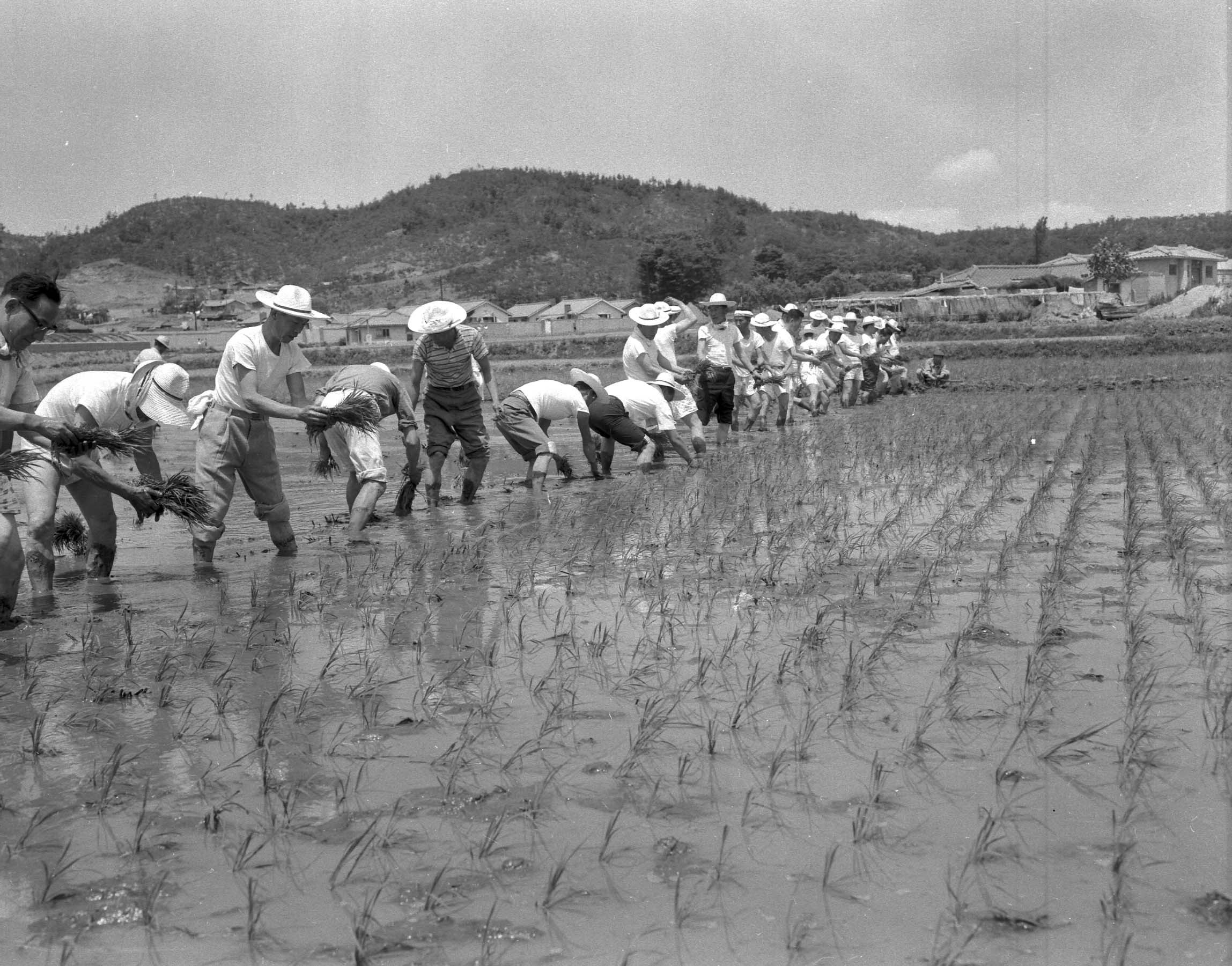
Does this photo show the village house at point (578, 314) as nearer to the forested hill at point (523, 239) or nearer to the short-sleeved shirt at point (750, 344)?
the forested hill at point (523, 239)

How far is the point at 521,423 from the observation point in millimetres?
9008

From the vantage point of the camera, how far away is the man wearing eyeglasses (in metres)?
4.99

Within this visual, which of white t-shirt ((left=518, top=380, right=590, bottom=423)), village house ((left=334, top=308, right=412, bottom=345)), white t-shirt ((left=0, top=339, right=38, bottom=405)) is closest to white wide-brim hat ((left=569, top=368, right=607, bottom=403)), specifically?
white t-shirt ((left=518, top=380, right=590, bottom=423))

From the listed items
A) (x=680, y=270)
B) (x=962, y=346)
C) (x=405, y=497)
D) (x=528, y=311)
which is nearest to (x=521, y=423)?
(x=405, y=497)

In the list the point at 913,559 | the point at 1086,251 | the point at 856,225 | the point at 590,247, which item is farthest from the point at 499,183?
the point at 913,559

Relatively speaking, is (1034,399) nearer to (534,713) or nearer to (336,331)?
(534,713)

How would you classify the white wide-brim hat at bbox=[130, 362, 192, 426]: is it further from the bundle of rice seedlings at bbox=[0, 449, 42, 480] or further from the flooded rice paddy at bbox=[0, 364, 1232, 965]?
the bundle of rice seedlings at bbox=[0, 449, 42, 480]

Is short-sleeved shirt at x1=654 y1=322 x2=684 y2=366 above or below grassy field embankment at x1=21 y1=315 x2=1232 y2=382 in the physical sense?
above

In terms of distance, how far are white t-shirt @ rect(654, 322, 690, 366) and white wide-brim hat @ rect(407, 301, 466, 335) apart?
3.11m

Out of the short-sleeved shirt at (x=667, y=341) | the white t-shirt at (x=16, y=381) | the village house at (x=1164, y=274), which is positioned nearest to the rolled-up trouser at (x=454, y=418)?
the short-sleeved shirt at (x=667, y=341)

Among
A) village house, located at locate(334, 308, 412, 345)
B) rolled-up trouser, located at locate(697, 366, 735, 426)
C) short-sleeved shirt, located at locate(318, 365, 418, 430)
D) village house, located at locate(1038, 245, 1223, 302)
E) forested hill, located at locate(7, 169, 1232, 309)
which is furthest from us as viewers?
forested hill, located at locate(7, 169, 1232, 309)

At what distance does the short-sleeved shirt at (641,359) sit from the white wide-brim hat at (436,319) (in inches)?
109

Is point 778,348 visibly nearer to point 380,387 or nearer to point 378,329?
point 380,387

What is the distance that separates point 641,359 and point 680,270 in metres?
66.6
